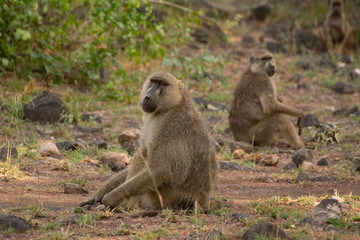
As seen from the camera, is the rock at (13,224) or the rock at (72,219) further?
the rock at (72,219)

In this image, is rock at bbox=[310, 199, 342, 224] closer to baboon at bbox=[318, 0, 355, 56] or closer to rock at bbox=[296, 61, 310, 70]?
rock at bbox=[296, 61, 310, 70]

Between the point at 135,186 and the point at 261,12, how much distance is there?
48.5 feet

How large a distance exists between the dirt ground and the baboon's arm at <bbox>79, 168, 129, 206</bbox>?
0.18 metres

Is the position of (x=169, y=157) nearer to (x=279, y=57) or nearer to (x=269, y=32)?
(x=279, y=57)

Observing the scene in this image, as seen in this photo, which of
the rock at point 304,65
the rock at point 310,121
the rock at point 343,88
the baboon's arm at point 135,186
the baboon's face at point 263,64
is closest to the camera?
the baboon's arm at point 135,186

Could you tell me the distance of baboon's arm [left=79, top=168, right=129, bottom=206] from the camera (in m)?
4.97

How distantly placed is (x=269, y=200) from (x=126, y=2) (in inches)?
224

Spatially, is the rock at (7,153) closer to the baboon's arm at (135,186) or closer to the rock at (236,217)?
the baboon's arm at (135,186)

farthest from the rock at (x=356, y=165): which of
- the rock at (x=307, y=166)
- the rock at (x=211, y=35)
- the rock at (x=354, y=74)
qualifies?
the rock at (x=211, y=35)

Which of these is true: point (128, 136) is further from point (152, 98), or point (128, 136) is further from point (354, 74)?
point (354, 74)

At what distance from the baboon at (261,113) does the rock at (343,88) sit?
400 cm

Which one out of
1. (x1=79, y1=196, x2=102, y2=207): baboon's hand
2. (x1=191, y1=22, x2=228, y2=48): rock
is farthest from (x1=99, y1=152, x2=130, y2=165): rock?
(x1=191, y1=22, x2=228, y2=48): rock

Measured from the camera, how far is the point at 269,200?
16.4ft

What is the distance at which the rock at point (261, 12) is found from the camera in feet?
60.1
